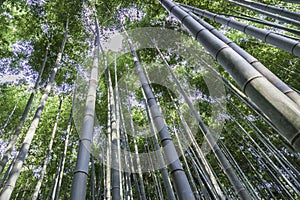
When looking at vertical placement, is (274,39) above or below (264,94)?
above

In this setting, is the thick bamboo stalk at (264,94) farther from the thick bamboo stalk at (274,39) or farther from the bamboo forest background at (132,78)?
the bamboo forest background at (132,78)

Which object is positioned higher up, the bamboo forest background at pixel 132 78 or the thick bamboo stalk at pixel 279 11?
the bamboo forest background at pixel 132 78

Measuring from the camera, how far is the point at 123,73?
573 cm

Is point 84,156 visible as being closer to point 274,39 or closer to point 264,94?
point 264,94

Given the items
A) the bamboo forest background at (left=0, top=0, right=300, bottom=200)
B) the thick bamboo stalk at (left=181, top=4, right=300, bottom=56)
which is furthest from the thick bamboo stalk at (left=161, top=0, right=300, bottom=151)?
the bamboo forest background at (left=0, top=0, right=300, bottom=200)

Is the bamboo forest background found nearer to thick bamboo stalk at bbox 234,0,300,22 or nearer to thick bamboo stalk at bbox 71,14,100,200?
thick bamboo stalk at bbox 234,0,300,22

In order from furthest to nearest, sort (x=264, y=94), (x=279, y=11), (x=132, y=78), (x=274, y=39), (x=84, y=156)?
(x=132, y=78) → (x=279, y=11) → (x=274, y=39) → (x=84, y=156) → (x=264, y=94)

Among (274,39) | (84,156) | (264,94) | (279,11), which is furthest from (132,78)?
(264,94)

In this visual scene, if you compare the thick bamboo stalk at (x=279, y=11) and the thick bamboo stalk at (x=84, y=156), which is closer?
the thick bamboo stalk at (x=84, y=156)

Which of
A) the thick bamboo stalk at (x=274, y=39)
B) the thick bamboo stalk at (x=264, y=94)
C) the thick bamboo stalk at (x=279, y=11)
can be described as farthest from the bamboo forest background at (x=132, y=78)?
the thick bamboo stalk at (x=264, y=94)

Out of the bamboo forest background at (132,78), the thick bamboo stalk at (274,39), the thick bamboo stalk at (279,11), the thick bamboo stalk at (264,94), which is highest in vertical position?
the bamboo forest background at (132,78)

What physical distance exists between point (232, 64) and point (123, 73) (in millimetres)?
4958

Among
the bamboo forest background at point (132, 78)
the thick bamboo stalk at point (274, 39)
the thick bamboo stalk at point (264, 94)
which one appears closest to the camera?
the thick bamboo stalk at point (264, 94)

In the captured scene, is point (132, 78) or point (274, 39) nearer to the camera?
point (274, 39)
